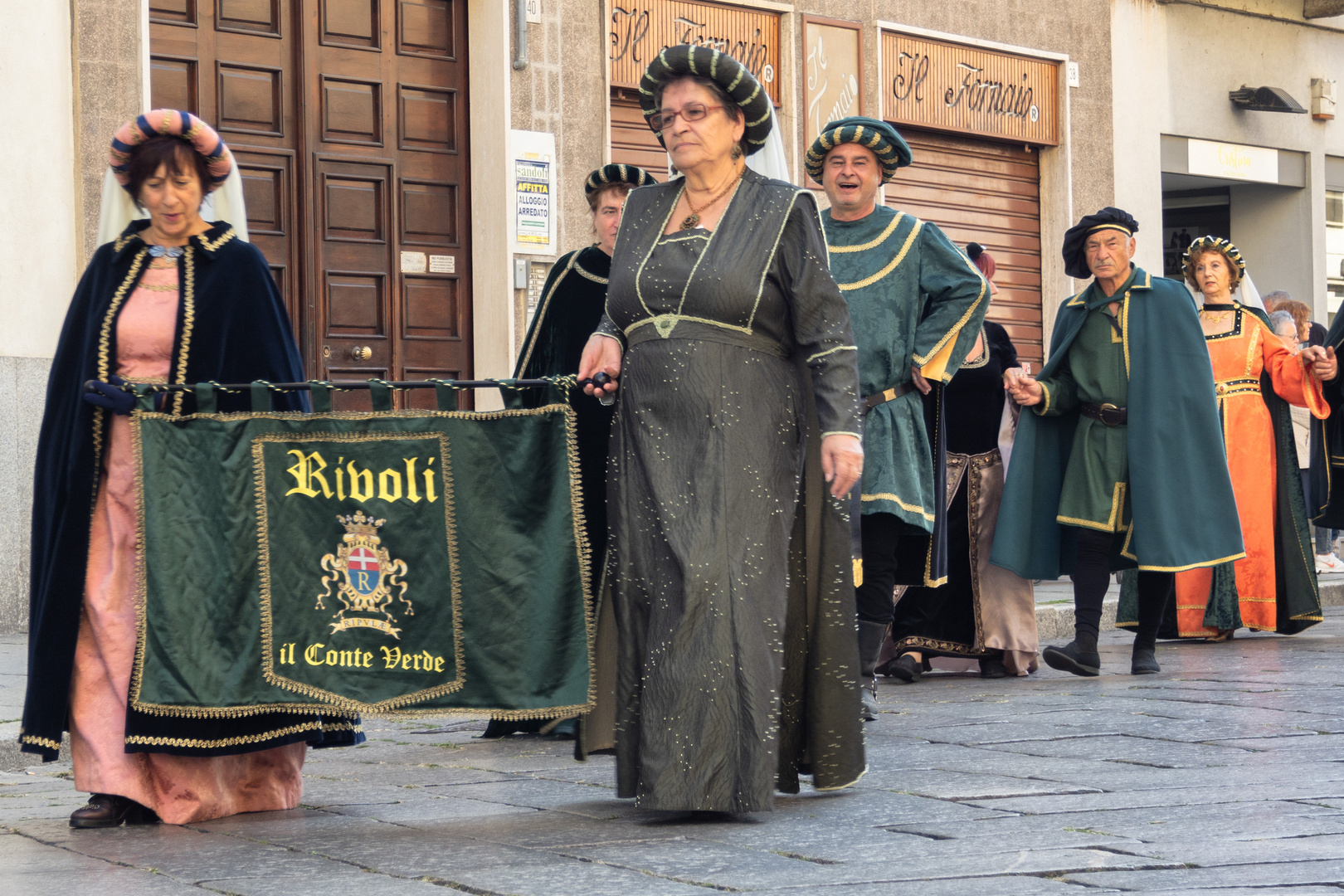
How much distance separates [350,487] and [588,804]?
101 centimetres

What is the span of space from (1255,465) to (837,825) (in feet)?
20.5

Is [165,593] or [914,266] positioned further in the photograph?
[914,266]

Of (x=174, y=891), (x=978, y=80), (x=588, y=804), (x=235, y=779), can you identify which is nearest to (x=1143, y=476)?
(x=588, y=804)

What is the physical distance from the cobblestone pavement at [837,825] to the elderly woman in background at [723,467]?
0.65 ft

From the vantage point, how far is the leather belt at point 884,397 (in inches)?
280

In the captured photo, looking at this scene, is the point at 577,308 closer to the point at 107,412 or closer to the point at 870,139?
the point at 870,139

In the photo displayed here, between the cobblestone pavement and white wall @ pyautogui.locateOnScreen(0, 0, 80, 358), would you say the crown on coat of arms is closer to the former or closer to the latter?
the cobblestone pavement

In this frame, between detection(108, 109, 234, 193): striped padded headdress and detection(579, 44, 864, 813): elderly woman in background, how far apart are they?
3.76 feet

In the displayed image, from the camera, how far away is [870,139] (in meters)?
7.00

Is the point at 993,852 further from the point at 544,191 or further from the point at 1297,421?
the point at 1297,421

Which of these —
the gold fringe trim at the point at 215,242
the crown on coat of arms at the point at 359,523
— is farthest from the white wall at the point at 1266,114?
the crown on coat of arms at the point at 359,523

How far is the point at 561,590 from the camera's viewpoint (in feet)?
15.5

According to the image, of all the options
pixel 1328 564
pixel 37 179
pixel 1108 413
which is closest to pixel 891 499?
pixel 1108 413

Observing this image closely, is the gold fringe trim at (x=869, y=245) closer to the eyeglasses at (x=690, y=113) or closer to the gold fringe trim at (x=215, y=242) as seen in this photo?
the eyeglasses at (x=690, y=113)
